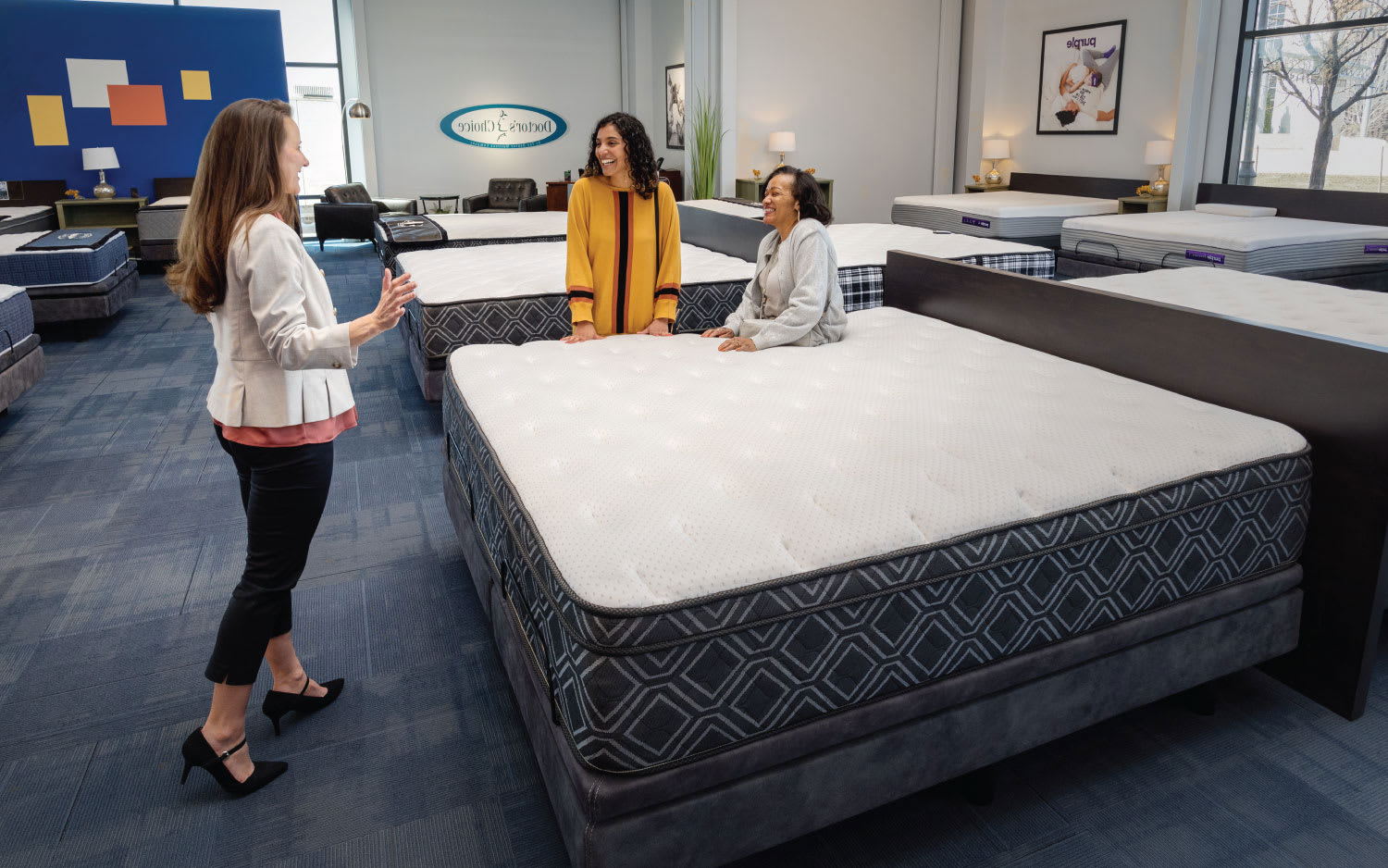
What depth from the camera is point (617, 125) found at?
116 inches

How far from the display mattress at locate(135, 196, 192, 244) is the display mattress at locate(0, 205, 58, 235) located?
0.78 meters

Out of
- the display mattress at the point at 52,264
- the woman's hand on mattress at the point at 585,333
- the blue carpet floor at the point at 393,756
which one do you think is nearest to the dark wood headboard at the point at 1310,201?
the blue carpet floor at the point at 393,756

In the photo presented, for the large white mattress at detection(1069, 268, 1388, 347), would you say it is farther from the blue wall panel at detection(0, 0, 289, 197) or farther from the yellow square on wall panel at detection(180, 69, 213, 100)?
the yellow square on wall panel at detection(180, 69, 213, 100)

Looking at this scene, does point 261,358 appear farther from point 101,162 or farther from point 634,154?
point 101,162

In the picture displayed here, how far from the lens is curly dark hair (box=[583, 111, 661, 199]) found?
2.94 metres

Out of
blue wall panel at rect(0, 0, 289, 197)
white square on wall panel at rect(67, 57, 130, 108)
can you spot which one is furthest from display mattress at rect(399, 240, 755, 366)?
white square on wall panel at rect(67, 57, 130, 108)

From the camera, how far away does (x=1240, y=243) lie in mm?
4711

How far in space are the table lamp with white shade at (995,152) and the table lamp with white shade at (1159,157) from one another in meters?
1.71

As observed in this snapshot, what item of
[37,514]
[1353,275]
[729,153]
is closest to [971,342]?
[37,514]

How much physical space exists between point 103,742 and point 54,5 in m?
9.74

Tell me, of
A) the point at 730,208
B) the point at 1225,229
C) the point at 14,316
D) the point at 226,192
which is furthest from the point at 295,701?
the point at 1225,229

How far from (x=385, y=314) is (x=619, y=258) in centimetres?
152

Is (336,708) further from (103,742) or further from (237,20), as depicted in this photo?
(237,20)

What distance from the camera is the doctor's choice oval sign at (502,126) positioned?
35.7ft
